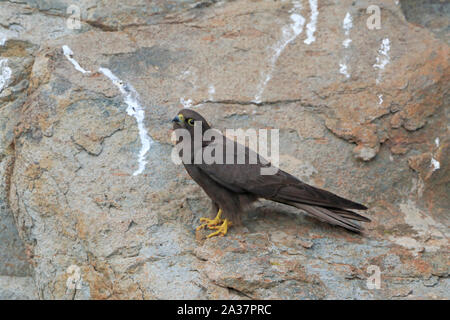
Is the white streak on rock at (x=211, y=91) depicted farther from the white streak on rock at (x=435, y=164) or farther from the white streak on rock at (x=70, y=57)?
the white streak on rock at (x=435, y=164)

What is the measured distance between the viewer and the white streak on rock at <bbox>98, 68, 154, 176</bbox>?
217 inches

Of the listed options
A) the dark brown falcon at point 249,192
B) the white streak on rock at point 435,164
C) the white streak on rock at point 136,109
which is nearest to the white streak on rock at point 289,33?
the white streak on rock at point 136,109

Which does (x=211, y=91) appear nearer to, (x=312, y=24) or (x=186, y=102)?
(x=186, y=102)

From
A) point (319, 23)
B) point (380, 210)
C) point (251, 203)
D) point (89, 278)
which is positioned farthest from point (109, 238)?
point (319, 23)

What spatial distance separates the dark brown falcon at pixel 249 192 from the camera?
4770 millimetres

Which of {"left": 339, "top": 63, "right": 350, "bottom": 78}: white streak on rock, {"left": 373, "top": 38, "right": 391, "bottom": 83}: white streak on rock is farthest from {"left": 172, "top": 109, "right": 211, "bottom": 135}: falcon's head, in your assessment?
{"left": 373, "top": 38, "right": 391, "bottom": 83}: white streak on rock

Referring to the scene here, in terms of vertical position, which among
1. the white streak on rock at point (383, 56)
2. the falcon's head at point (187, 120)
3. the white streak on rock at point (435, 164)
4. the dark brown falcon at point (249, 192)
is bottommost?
the dark brown falcon at point (249, 192)

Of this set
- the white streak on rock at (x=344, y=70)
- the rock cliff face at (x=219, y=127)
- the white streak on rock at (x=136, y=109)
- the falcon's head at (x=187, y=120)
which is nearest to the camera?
the rock cliff face at (x=219, y=127)

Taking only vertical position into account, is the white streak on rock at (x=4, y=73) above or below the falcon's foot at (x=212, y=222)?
above

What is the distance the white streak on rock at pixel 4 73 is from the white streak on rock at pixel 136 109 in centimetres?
103

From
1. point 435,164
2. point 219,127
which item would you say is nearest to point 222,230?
point 219,127

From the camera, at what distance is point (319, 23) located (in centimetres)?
693

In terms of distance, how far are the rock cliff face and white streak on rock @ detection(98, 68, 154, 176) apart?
2 cm

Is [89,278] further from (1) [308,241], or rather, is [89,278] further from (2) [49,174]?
(1) [308,241]
